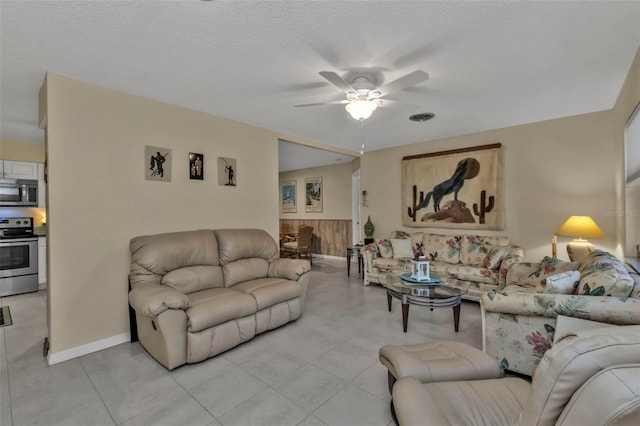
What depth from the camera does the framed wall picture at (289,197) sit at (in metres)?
8.55

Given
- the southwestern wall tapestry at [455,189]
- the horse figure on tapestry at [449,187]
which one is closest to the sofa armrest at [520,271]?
the southwestern wall tapestry at [455,189]

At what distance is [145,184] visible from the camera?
3.11 metres

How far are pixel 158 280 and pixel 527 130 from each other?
17.0ft

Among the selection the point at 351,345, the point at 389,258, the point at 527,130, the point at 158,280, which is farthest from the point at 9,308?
the point at 527,130

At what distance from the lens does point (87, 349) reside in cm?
267

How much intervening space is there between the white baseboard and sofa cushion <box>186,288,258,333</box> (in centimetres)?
87

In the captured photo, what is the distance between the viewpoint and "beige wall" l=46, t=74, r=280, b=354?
8.41 ft

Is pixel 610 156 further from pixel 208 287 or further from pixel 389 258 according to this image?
pixel 208 287

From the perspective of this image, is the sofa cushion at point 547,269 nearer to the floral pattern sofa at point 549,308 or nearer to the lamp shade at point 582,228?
the floral pattern sofa at point 549,308

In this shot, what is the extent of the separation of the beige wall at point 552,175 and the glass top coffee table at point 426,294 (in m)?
2.08

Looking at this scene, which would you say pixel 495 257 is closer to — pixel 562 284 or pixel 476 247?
pixel 476 247

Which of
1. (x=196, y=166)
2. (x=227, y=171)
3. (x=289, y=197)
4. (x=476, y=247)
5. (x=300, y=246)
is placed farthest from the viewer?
(x=289, y=197)

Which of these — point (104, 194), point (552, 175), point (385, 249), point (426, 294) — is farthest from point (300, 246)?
point (552, 175)

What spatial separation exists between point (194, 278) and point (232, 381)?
116 centimetres
